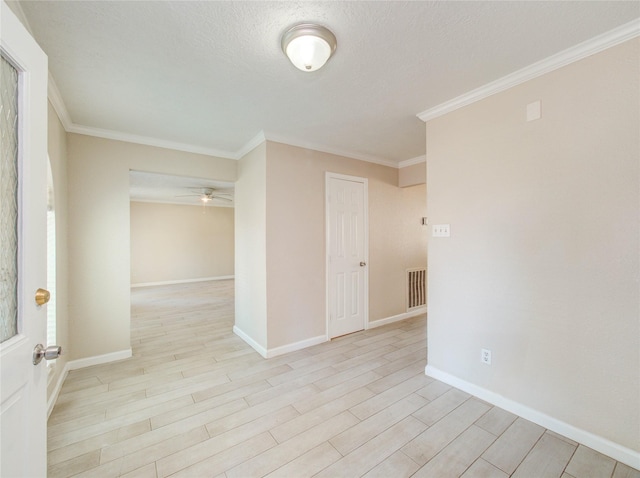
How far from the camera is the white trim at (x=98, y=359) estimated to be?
2.69 metres

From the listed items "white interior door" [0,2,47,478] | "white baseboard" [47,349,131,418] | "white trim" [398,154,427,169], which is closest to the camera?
"white interior door" [0,2,47,478]

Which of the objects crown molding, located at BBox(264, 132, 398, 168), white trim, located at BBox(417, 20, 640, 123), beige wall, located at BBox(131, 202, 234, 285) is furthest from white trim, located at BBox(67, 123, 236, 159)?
beige wall, located at BBox(131, 202, 234, 285)

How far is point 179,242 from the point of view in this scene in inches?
309

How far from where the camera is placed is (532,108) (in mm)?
1860

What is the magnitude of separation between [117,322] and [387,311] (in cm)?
347

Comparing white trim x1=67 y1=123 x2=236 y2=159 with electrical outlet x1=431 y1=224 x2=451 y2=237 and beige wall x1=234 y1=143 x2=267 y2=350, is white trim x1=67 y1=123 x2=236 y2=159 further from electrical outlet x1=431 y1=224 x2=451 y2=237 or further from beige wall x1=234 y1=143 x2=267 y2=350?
electrical outlet x1=431 y1=224 x2=451 y2=237

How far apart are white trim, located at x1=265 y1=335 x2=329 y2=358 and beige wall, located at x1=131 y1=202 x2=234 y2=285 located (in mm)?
6076

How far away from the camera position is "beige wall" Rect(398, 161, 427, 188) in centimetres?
387

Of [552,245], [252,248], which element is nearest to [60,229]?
[252,248]

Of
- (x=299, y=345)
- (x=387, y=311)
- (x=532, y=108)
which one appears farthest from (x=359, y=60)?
(x=387, y=311)

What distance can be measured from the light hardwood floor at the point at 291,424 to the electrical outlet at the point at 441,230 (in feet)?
4.39

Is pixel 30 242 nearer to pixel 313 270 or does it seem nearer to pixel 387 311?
pixel 313 270

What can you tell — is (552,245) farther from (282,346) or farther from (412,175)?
(282,346)

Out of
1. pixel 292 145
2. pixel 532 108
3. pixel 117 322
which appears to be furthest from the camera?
pixel 292 145
